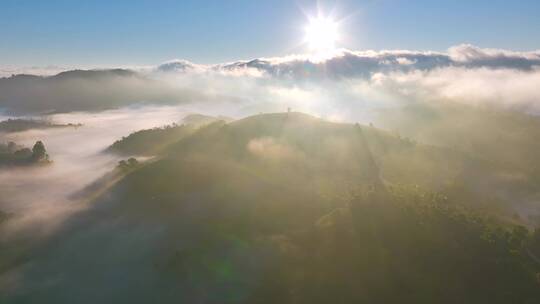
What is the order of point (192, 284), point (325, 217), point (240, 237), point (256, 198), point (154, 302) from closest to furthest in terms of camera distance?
point (154, 302), point (192, 284), point (240, 237), point (325, 217), point (256, 198)

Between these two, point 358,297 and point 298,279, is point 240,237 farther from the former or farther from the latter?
point 358,297

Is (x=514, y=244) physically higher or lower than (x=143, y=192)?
lower

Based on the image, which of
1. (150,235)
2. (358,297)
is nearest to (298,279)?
(358,297)

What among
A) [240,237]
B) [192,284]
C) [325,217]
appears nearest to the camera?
[192,284]

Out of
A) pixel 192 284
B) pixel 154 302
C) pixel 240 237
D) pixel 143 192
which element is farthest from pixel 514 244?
pixel 143 192

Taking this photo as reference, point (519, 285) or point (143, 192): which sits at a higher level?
point (143, 192)

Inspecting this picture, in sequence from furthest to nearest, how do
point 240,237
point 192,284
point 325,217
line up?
point 325,217 → point 240,237 → point 192,284

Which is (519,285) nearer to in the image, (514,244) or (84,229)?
(514,244)

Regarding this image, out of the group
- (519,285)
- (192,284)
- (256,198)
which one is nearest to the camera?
(192,284)

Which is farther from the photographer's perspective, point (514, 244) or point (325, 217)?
point (325, 217)
